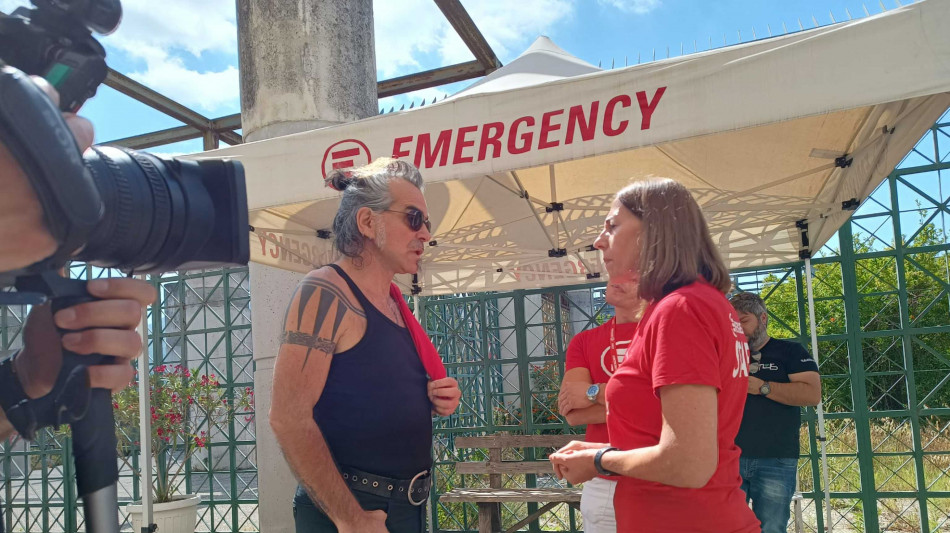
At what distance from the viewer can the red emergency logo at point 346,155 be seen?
294 cm

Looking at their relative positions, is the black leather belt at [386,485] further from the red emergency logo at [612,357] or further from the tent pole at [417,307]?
the tent pole at [417,307]

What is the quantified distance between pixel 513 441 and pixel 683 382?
440 centimetres

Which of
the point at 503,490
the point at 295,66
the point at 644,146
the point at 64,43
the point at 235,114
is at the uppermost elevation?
the point at 235,114

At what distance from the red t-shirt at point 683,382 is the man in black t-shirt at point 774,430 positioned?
256 cm

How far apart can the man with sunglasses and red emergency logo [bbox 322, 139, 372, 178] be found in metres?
0.92

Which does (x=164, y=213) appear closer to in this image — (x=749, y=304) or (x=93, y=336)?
(x=93, y=336)

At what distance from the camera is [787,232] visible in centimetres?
505

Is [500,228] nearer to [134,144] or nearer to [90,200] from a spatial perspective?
[90,200]

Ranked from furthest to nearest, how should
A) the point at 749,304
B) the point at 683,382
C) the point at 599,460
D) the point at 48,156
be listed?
1. the point at 749,304
2. the point at 599,460
3. the point at 683,382
4. the point at 48,156

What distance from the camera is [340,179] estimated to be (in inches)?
84.1

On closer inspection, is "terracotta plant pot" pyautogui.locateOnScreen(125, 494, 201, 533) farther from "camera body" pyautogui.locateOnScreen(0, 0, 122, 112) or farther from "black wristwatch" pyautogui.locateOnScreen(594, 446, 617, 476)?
"camera body" pyautogui.locateOnScreen(0, 0, 122, 112)

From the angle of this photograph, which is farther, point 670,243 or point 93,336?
point 670,243

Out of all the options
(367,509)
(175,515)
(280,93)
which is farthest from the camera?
(175,515)

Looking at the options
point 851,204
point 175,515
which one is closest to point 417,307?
point 851,204
